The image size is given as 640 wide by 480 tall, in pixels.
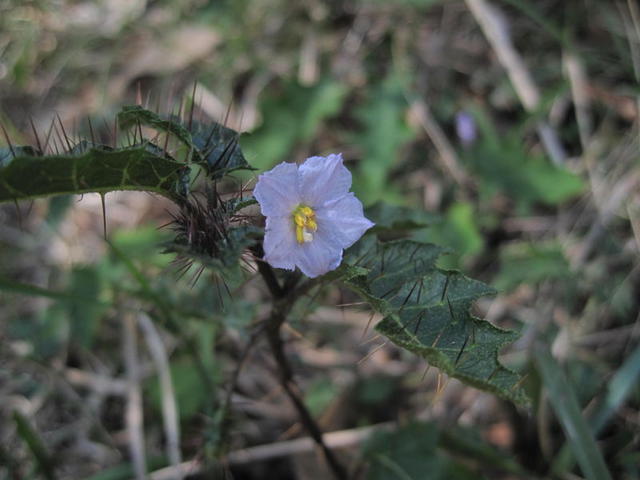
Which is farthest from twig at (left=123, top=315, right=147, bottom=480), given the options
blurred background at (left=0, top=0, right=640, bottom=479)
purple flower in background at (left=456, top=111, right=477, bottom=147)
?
purple flower in background at (left=456, top=111, right=477, bottom=147)

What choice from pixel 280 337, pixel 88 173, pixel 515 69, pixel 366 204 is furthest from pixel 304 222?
pixel 515 69

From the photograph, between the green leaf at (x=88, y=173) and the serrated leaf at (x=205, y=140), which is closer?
the green leaf at (x=88, y=173)

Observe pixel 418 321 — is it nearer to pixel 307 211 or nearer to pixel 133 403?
pixel 307 211

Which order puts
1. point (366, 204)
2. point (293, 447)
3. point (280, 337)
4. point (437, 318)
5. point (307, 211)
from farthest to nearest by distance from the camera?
point (366, 204), point (293, 447), point (280, 337), point (307, 211), point (437, 318)

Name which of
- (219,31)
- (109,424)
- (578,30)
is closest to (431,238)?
(109,424)

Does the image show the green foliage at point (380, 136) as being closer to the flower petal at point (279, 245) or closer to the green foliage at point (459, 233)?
the green foliage at point (459, 233)

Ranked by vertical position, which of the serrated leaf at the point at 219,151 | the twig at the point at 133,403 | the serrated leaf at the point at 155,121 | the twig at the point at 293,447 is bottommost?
the twig at the point at 293,447

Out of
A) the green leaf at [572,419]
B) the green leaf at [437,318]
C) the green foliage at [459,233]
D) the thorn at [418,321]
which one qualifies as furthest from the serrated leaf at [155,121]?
the green foliage at [459,233]
